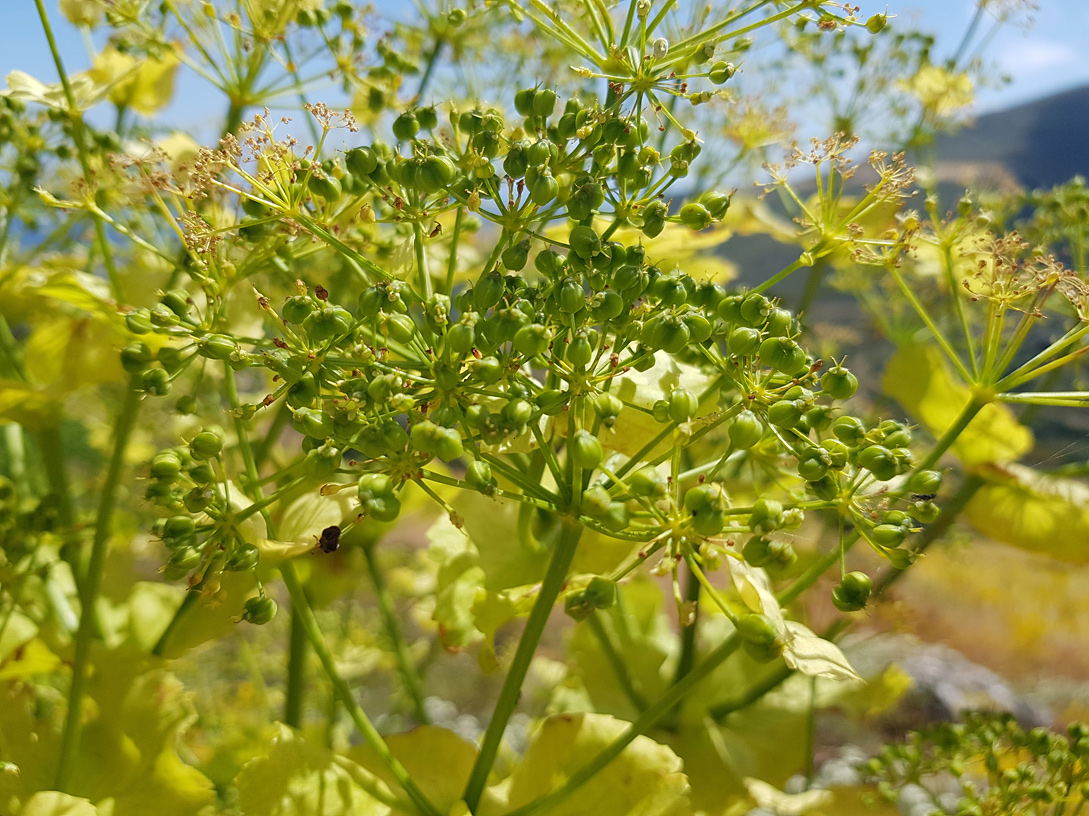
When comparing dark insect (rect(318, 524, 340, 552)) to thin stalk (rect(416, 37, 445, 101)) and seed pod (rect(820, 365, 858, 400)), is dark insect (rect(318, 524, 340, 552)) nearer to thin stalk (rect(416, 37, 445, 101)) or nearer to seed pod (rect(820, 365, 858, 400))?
seed pod (rect(820, 365, 858, 400))

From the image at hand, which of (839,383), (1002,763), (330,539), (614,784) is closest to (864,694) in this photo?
(1002,763)

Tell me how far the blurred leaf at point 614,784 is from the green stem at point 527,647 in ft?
0.16

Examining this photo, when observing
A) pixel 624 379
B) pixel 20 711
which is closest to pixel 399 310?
pixel 624 379

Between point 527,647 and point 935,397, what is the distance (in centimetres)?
60

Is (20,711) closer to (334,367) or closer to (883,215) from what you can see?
(334,367)

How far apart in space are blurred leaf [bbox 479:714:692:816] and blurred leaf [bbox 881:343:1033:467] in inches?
19.2

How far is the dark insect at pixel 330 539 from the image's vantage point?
44 centimetres

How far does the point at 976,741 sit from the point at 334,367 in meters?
0.70

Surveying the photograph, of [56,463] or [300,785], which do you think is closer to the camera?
[300,785]

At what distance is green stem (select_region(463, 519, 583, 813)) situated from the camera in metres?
0.43

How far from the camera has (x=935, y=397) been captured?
82 cm

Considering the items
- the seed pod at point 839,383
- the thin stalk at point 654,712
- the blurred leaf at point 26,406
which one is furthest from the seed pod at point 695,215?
the blurred leaf at point 26,406

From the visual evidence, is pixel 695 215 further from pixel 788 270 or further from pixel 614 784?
pixel 614 784

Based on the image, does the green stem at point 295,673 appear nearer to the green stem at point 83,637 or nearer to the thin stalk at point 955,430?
the green stem at point 83,637
